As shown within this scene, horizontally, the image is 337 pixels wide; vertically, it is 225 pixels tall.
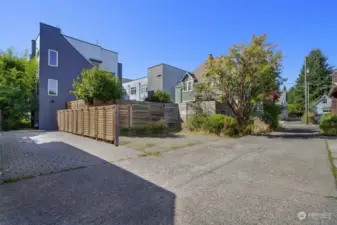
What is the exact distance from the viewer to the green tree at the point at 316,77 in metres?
35.3

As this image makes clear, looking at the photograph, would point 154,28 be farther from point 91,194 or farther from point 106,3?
point 91,194

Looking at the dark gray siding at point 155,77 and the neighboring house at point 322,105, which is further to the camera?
the neighboring house at point 322,105

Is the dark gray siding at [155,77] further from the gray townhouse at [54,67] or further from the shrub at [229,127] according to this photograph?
the shrub at [229,127]

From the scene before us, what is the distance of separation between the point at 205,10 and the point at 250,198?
10.4 m

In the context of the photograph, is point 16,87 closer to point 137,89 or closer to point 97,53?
point 97,53

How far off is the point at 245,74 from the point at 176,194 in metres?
9.89

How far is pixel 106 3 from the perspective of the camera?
29.3 feet

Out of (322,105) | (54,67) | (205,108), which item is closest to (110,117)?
(205,108)

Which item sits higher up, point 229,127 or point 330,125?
point 330,125

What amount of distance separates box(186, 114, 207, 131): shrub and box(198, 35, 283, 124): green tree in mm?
1968

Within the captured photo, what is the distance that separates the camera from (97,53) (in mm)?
19547

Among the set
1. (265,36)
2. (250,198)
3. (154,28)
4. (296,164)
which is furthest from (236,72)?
(250,198)

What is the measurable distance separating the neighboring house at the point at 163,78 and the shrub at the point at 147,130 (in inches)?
471

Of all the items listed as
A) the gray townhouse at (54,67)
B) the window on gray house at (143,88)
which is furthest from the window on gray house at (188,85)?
the gray townhouse at (54,67)
